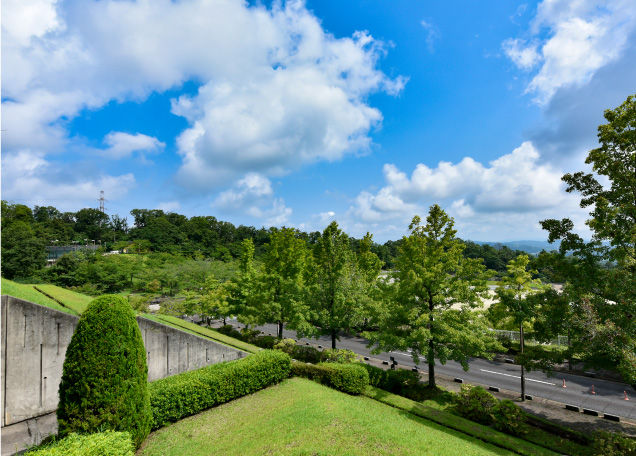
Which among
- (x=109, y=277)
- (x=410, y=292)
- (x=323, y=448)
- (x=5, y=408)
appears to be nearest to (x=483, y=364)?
(x=410, y=292)

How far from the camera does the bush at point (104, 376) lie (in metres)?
7.25

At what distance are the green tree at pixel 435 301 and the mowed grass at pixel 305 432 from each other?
3778mm

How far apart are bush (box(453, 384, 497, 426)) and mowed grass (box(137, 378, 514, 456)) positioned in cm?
260

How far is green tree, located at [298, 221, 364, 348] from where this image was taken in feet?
63.2

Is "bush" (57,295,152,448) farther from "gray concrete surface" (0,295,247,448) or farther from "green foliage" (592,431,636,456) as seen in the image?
"green foliage" (592,431,636,456)

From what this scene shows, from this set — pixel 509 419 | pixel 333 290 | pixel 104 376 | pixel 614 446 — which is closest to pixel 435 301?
pixel 509 419

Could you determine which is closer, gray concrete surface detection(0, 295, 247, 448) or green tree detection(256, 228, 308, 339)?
gray concrete surface detection(0, 295, 247, 448)

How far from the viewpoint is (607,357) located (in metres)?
10.8

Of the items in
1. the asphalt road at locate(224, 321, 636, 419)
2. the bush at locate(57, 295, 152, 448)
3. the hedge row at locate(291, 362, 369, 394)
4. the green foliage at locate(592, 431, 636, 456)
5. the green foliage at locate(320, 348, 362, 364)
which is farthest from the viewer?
the green foliage at locate(320, 348, 362, 364)

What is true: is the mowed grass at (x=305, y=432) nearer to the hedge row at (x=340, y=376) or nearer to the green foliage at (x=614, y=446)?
the hedge row at (x=340, y=376)

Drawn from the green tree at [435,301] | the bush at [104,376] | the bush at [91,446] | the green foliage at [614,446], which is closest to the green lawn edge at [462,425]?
the green foliage at [614,446]

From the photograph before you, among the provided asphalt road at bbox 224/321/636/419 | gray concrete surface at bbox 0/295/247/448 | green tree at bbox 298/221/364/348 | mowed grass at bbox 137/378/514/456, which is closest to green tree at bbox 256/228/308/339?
green tree at bbox 298/221/364/348

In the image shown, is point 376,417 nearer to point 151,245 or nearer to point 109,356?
point 109,356

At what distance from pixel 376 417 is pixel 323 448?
336 centimetres
